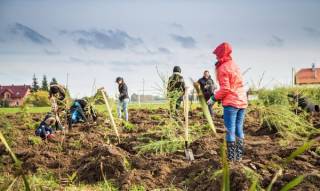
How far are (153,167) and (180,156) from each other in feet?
2.80

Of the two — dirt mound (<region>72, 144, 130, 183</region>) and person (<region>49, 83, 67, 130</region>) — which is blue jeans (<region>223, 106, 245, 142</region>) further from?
person (<region>49, 83, 67, 130</region>)

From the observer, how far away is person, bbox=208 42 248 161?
580 cm

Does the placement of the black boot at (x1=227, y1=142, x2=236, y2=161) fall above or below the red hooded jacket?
below

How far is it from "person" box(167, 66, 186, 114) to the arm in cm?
156

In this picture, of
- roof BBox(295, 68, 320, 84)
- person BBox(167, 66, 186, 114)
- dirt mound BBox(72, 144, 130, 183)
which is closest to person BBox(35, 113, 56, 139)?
person BBox(167, 66, 186, 114)

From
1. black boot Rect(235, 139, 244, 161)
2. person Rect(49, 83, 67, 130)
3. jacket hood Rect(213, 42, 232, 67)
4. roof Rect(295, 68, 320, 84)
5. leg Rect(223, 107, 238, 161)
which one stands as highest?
roof Rect(295, 68, 320, 84)

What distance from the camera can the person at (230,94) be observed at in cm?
580

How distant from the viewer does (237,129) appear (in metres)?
6.12

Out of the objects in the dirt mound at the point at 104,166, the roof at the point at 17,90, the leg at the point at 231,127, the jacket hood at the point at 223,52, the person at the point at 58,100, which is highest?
the roof at the point at 17,90

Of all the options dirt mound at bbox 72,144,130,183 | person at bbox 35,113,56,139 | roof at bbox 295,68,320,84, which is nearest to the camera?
dirt mound at bbox 72,144,130,183

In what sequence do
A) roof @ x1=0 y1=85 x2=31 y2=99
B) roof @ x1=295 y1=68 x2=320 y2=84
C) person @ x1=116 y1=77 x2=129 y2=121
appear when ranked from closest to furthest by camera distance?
person @ x1=116 y1=77 x2=129 y2=121
roof @ x1=295 y1=68 x2=320 y2=84
roof @ x1=0 y1=85 x2=31 y2=99

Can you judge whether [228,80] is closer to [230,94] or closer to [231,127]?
[230,94]

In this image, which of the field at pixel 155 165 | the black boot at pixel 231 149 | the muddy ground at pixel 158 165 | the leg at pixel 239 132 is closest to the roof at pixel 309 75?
the field at pixel 155 165

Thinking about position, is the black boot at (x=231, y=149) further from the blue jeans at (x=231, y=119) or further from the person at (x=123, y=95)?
the person at (x=123, y=95)
